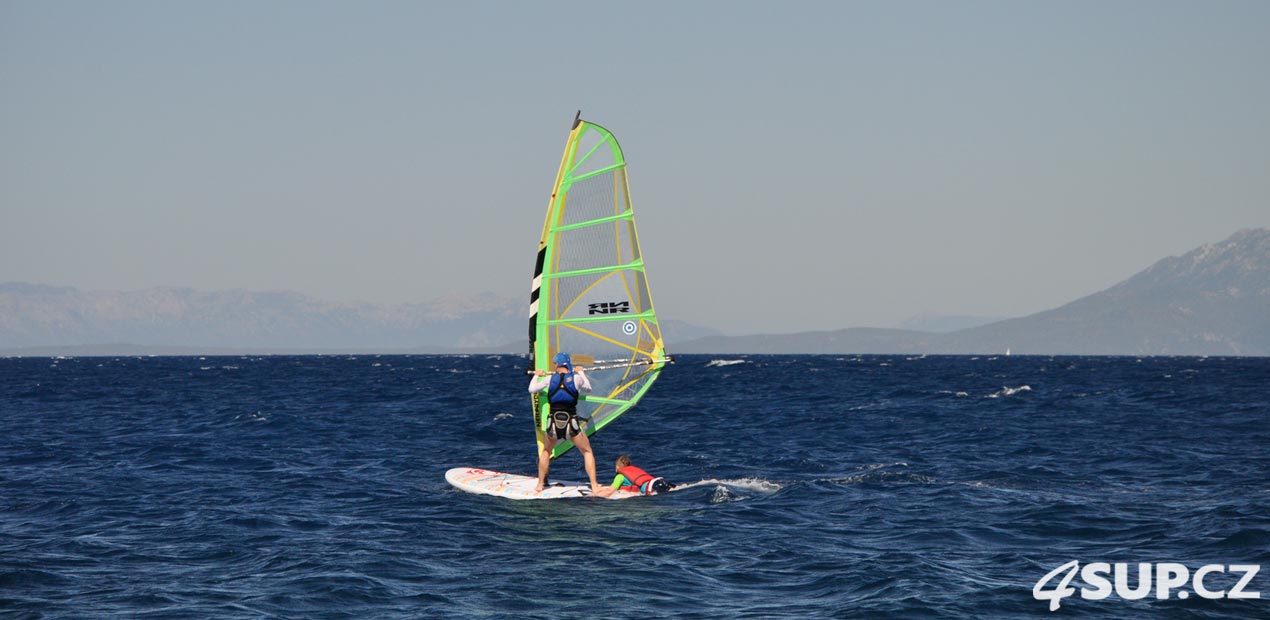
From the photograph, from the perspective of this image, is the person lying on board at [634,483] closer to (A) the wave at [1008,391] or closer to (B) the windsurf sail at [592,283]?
(B) the windsurf sail at [592,283]

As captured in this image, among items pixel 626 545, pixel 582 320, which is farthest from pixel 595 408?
pixel 626 545

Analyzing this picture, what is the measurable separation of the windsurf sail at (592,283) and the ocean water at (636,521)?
8.14ft

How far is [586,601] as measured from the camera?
492 inches

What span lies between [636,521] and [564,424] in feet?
9.44

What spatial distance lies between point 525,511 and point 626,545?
3580 millimetres

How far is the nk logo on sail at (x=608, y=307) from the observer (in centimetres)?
2062

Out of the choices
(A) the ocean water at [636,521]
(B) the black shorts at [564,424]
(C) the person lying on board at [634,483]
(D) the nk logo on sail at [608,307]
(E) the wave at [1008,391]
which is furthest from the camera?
(E) the wave at [1008,391]

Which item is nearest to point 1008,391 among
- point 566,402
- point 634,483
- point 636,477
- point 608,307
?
point 608,307

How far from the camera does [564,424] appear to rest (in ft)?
65.0


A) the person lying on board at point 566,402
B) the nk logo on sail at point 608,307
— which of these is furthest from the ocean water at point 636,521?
the nk logo on sail at point 608,307

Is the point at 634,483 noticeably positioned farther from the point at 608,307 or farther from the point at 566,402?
the point at 608,307

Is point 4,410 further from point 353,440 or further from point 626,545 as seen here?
point 626,545

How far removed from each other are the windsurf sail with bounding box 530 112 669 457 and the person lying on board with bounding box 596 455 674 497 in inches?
62.4

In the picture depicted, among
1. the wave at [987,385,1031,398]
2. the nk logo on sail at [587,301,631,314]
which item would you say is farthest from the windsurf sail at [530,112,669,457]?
the wave at [987,385,1031,398]
